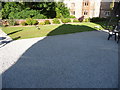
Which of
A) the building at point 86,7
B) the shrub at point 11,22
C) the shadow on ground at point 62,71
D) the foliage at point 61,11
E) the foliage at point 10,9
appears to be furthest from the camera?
the building at point 86,7

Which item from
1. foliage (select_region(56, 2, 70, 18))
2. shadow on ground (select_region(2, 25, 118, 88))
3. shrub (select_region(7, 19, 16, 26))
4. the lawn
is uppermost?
foliage (select_region(56, 2, 70, 18))

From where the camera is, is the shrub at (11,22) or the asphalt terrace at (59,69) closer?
the asphalt terrace at (59,69)

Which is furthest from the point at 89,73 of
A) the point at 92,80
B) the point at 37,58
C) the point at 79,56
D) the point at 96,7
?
the point at 96,7

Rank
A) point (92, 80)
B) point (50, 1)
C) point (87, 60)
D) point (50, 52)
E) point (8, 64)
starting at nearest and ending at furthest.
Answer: point (92, 80), point (8, 64), point (87, 60), point (50, 52), point (50, 1)

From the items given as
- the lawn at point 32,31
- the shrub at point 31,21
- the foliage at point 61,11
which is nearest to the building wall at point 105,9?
the foliage at point 61,11

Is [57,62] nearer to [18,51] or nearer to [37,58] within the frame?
[37,58]

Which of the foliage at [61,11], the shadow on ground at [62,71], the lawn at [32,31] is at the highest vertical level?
the foliage at [61,11]

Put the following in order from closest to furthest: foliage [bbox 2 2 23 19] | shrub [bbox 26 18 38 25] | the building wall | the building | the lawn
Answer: the lawn
shrub [bbox 26 18 38 25]
foliage [bbox 2 2 23 19]
the building wall
the building

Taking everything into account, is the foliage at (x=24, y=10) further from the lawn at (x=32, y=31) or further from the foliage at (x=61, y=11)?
the lawn at (x=32, y=31)

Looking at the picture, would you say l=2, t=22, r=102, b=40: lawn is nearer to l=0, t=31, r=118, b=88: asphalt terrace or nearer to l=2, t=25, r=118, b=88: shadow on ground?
l=0, t=31, r=118, b=88: asphalt terrace

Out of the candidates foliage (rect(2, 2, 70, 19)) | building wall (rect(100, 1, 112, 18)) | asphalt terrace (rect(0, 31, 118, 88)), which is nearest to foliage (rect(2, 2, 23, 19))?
foliage (rect(2, 2, 70, 19))

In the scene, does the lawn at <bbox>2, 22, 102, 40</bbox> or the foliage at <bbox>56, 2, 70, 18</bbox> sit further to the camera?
the foliage at <bbox>56, 2, 70, 18</bbox>

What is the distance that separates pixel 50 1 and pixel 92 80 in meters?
19.1

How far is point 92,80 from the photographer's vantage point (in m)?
4.09
